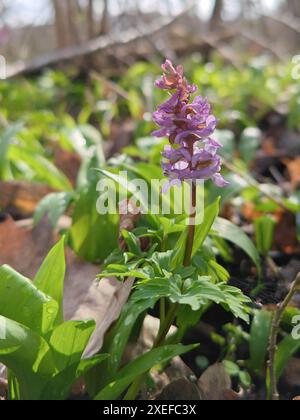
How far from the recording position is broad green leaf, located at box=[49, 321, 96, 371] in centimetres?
127

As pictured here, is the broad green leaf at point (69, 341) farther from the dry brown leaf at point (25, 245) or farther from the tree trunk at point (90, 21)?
the tree trunk at point (90, 21)

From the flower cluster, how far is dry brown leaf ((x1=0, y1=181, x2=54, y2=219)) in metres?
1.49

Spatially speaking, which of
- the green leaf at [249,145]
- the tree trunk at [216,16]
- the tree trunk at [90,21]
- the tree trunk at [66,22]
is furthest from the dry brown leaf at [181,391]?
the tree trunk at [216,16]

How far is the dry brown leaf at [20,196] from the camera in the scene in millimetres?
2656

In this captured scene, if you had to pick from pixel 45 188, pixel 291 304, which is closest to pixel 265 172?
pixel 45 188

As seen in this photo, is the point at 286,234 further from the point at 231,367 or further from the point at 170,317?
the point at 170,317

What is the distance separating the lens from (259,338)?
169 cm

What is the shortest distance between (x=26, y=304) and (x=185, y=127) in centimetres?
54

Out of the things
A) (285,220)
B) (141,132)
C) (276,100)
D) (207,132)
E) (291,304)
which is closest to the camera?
(207,132)

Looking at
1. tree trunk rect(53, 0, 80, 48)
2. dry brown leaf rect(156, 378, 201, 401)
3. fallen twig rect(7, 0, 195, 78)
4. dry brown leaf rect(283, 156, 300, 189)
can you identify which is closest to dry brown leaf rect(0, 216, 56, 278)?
dry brown leaf rect(156, 378, 201, 401)

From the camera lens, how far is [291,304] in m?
1.83

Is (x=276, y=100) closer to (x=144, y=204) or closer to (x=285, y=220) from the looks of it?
(x=285, y=220)

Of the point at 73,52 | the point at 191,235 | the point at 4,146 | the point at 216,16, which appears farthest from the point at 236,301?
the point at 216,16
